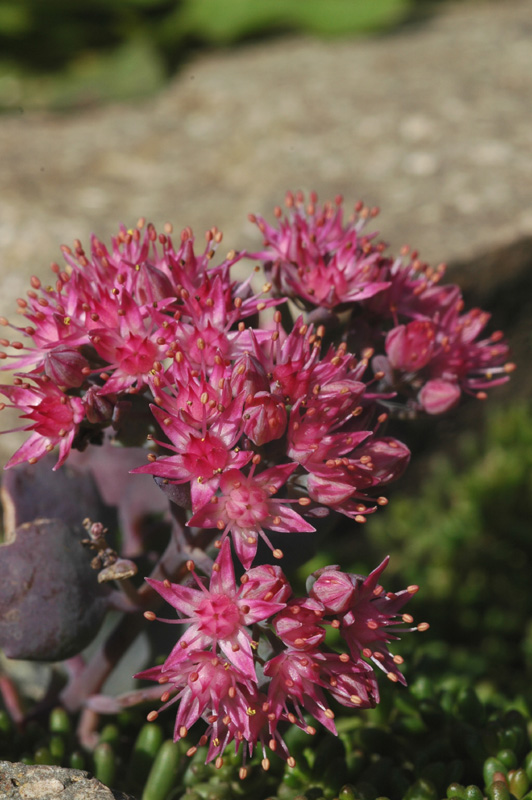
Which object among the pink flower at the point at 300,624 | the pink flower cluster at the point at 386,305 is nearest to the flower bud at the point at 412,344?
the pink flower cluster at the point at 386,305

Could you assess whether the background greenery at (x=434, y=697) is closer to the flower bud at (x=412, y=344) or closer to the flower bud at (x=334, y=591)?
the flower bud at (x=334, y=591)

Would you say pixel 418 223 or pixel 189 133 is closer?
pixel 418 223

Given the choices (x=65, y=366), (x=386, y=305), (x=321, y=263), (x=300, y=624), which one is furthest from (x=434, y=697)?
(x=65, y=366)

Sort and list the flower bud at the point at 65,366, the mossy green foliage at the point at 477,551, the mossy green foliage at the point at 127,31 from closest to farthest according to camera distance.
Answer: the flower bud at the point at 65,366 → the mossy green foliage at the point at 477,551 → the mossy green foliage at the point at 127,31

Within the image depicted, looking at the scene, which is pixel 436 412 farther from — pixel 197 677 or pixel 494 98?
pixel 494 98

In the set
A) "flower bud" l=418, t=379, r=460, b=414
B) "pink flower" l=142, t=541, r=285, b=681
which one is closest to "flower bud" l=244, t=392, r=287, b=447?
"pink flower" l=142, t=541, r=285, b=681

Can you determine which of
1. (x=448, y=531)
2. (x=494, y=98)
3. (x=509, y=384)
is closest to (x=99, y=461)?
(x=448, y=531)
